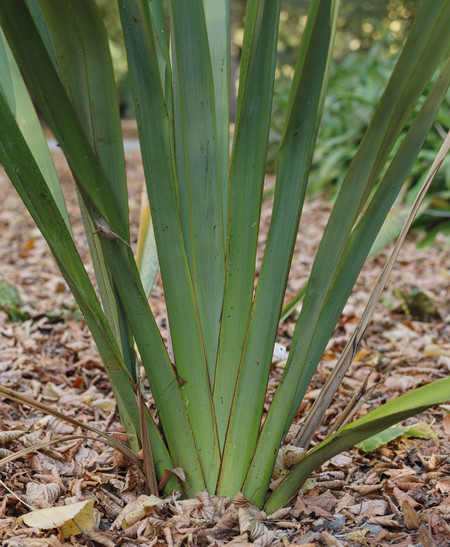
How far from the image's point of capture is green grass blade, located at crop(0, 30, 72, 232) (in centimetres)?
91

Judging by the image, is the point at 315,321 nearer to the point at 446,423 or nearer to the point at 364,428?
the point at 364,428

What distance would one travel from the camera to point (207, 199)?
0.93m

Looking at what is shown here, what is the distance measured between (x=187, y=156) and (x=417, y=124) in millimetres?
363

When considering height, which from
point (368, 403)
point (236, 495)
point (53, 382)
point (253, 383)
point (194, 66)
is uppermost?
point (194, 66)

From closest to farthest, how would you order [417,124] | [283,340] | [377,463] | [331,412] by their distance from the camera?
[417,124] → [377,463] → [331,412] → [283,340]

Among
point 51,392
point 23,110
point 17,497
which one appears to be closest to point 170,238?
point 23,110

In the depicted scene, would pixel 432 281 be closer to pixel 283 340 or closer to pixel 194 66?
pixel 283 340

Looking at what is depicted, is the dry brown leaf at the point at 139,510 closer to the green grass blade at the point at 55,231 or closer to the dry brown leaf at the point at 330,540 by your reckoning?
the green grass blade at the point at 55,231

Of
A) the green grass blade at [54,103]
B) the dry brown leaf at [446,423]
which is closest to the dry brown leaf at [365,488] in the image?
the dry brown leaf at [446,423]

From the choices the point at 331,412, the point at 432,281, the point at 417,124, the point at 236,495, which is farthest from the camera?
the point at 432,281

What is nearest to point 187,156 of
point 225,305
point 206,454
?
point 225,305

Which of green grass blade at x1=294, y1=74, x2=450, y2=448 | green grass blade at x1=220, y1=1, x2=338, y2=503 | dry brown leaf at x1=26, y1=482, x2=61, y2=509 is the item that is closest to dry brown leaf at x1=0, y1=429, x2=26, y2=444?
dry brown leaf at x1=26, y1=482, x2=61, y2=509

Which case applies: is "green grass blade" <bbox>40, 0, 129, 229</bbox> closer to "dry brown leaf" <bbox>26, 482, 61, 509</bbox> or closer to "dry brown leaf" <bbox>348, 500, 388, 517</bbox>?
"dry brown leaf" <bbox>26, 482, 61, 509</bbox>

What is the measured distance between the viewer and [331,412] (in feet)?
4.92
